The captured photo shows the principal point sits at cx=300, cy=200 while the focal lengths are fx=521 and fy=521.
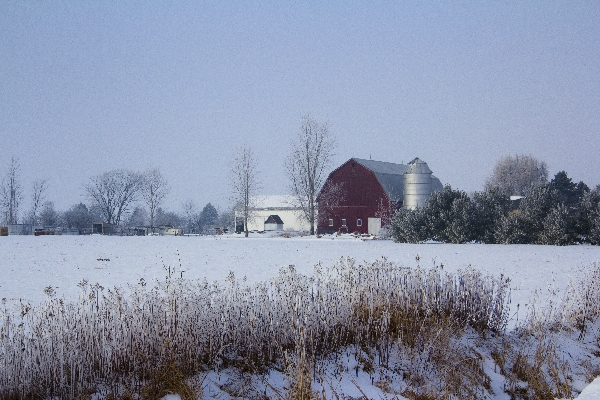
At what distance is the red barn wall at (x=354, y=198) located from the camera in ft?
176

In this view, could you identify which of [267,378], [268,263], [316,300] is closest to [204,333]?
[267,378]

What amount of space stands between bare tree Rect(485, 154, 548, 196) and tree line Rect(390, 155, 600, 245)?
167 ft

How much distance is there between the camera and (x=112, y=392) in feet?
20.3

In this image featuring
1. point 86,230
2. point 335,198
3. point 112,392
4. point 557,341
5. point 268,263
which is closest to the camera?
point 112,392

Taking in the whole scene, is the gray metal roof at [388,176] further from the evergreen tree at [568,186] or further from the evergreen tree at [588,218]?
the evergreen tree at [588,218]

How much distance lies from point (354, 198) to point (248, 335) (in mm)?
47400

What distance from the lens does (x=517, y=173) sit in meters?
86.9

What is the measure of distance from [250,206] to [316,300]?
5018 cm

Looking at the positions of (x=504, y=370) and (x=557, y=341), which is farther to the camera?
(x=557, y=341)

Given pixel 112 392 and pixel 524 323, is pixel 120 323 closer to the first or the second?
pixel 112 392

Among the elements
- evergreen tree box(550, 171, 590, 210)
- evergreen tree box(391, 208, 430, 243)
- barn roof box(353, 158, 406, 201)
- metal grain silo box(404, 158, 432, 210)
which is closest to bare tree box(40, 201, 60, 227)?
barn roof box(353, 158, 406, 201)

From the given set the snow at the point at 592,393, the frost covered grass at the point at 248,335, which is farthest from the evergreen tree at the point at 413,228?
the snow at the point at 592,393

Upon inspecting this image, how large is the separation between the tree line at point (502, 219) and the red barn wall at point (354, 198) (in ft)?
48.3

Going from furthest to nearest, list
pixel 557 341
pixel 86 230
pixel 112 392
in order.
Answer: pixel 86 230, pixel 557 341, pixel 112 392
